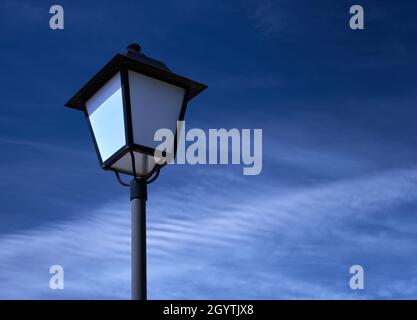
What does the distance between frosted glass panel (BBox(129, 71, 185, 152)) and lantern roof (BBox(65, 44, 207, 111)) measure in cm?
6

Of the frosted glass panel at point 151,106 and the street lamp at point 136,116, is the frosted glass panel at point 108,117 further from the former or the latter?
the frosted glass panel at point 151,106

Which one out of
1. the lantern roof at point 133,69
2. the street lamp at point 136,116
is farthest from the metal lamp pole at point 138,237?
the lantern roof at point 133,69

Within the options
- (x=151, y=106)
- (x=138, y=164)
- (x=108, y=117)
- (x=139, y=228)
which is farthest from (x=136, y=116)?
(x=139, y=228)

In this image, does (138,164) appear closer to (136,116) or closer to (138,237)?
(136,116)

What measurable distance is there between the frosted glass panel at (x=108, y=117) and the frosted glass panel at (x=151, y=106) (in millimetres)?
113

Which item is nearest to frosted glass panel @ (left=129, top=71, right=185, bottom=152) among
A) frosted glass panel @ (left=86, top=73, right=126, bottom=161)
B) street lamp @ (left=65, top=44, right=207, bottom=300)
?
street lamp @ (left=65, top=44, right=207, bottom=300)

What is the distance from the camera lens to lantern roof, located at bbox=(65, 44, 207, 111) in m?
4.09
